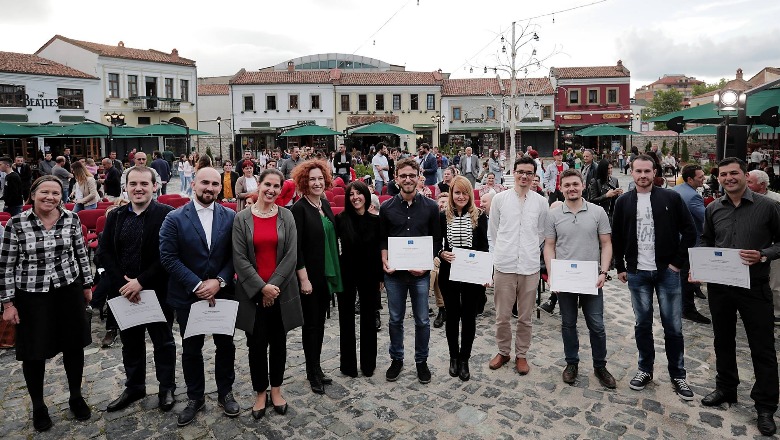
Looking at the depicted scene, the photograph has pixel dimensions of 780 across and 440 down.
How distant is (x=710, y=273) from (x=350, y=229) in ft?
8.84

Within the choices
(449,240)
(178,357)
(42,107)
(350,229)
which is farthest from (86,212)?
(42,107)

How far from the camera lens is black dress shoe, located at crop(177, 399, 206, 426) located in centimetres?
375

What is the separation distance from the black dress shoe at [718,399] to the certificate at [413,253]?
2232mm

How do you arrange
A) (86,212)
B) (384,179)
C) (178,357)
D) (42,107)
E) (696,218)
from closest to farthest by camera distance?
(178,357) < (696,218) < (86,212) < (384,179) < (42,107)

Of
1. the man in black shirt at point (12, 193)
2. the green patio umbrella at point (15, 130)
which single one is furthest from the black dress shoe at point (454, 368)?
the green patio umbrella at point (15, 130)

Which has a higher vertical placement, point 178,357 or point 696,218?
point 696,218

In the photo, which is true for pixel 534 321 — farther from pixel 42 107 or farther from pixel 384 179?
pixel 42 107

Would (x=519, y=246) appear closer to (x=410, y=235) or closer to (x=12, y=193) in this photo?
(x=410, y=235)

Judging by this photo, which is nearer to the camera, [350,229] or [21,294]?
[21,294]

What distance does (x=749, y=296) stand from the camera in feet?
12.3

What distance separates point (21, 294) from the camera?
3.61 meters

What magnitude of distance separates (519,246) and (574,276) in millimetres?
488

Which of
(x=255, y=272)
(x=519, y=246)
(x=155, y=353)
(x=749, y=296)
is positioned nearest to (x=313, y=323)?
(x=255, y=272)

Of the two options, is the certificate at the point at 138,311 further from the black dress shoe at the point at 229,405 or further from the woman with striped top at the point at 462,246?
the woman with striped top at the point at 462,246
